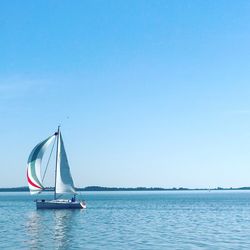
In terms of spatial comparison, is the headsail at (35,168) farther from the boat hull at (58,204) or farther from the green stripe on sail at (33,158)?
the boat hull at (58,204)

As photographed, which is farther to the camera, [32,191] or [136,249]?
[32,191]

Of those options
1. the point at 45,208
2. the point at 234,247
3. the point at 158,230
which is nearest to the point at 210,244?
the point at 234,247

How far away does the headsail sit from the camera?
78750mm

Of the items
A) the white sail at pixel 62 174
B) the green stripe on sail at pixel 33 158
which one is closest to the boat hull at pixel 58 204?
the white sail at pixel 62 174

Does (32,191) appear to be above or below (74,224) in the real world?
above

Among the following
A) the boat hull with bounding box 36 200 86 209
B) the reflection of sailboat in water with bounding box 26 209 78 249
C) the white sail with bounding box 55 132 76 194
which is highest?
the white sail with bounding box 55 132 76 194

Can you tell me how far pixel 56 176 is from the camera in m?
81.1

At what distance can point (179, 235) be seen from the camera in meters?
43.9

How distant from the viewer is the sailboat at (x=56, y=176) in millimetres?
78188

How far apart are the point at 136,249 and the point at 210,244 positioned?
593 centimetres

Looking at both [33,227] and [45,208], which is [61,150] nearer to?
[45,208]

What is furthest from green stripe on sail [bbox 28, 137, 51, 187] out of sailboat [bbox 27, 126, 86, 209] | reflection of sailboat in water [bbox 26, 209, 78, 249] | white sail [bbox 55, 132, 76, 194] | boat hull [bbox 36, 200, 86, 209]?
reflection of sailboat in water [bbox 26, 209, 78, 249]

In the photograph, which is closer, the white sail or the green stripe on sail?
the green stripe on sail

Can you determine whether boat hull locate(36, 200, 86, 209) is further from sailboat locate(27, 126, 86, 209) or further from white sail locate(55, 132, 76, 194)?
white sail locate(55, 132, 76, 194)
